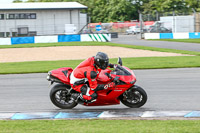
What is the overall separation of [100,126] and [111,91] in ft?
5.36

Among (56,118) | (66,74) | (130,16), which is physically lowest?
(56,118)

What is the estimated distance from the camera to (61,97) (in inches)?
356

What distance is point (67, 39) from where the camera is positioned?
123 feet

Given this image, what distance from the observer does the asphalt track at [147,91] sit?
358 inches

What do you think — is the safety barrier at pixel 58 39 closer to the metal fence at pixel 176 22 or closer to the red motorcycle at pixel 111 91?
the metal fence at pixel 176 22

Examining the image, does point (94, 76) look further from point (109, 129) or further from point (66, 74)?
point (109, 129)

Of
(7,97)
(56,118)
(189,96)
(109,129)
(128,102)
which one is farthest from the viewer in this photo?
(7,97)

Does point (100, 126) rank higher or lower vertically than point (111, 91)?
lower

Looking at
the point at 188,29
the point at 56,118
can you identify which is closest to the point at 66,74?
the point at 56,118

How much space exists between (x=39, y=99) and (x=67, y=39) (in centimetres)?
2742

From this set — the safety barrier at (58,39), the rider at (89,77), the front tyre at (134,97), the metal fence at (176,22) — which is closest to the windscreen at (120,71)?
the rider at (89,77)

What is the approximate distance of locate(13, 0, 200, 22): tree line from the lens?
75938 millimetres

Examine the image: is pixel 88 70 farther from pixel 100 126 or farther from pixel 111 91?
pixel 100 126

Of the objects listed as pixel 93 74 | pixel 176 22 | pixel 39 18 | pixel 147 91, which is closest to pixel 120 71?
pixel 93 74
